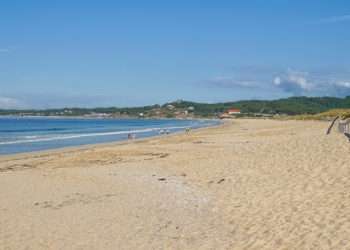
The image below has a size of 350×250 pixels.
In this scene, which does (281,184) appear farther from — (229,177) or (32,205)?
(32,205)

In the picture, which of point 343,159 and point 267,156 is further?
point 267,156

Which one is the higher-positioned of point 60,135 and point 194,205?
point 194,205

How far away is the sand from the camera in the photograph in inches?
328

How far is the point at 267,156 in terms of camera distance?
16.9 m

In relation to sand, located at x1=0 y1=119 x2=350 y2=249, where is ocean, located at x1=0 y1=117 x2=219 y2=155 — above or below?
below

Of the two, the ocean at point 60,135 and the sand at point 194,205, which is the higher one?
the sand at point 194,205

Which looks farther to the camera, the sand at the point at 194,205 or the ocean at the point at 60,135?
the ocean at the point at 60,135

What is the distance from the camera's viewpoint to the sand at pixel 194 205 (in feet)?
27.3

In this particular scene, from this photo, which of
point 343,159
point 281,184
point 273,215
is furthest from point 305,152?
point 273,215

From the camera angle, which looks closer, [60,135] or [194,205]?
[194,205]

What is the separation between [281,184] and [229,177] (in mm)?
2176

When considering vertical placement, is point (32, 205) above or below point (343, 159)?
below

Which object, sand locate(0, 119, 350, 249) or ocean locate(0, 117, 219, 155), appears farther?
ocean locate(0, 117, 219, 155)

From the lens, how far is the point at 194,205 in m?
11.3
